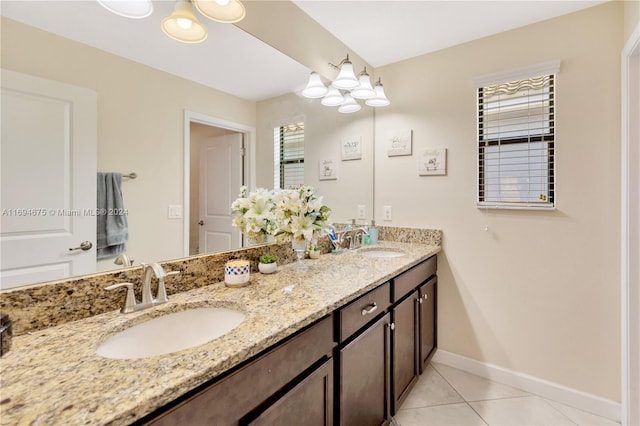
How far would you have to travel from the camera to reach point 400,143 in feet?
7.93

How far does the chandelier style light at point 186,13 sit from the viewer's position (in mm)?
1025

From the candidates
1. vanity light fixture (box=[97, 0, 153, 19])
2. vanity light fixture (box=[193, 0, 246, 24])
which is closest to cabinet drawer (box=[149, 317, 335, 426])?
vanity light fixture (box=[97, 0, 153, 19])

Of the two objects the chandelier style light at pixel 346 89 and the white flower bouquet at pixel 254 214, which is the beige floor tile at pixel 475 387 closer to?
the white flower bouquet at pixel 254 214

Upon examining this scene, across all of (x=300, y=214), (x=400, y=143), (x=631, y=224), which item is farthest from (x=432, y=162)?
(x=300, y=214)

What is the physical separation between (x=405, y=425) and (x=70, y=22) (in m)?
2.30

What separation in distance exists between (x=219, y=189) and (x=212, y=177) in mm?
65

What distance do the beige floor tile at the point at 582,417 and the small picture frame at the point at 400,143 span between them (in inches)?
75.3

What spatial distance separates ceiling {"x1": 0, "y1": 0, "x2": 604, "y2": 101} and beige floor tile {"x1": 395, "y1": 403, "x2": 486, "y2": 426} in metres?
1.99

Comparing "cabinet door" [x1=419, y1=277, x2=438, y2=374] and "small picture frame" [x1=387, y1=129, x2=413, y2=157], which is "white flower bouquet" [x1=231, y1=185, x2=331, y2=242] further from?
"small picture frame" [x1=387, y1=129, x2=413, y2=157]

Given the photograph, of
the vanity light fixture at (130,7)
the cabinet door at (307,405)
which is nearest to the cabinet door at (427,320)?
the cabinet door at (307,405)

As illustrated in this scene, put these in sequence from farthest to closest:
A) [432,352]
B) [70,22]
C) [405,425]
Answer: [432,352], [405,425], [70,22]

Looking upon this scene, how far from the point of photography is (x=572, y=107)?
1801 mm

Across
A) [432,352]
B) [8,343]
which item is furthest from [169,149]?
[432,352]

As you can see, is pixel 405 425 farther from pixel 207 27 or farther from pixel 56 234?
pixel 207 27
